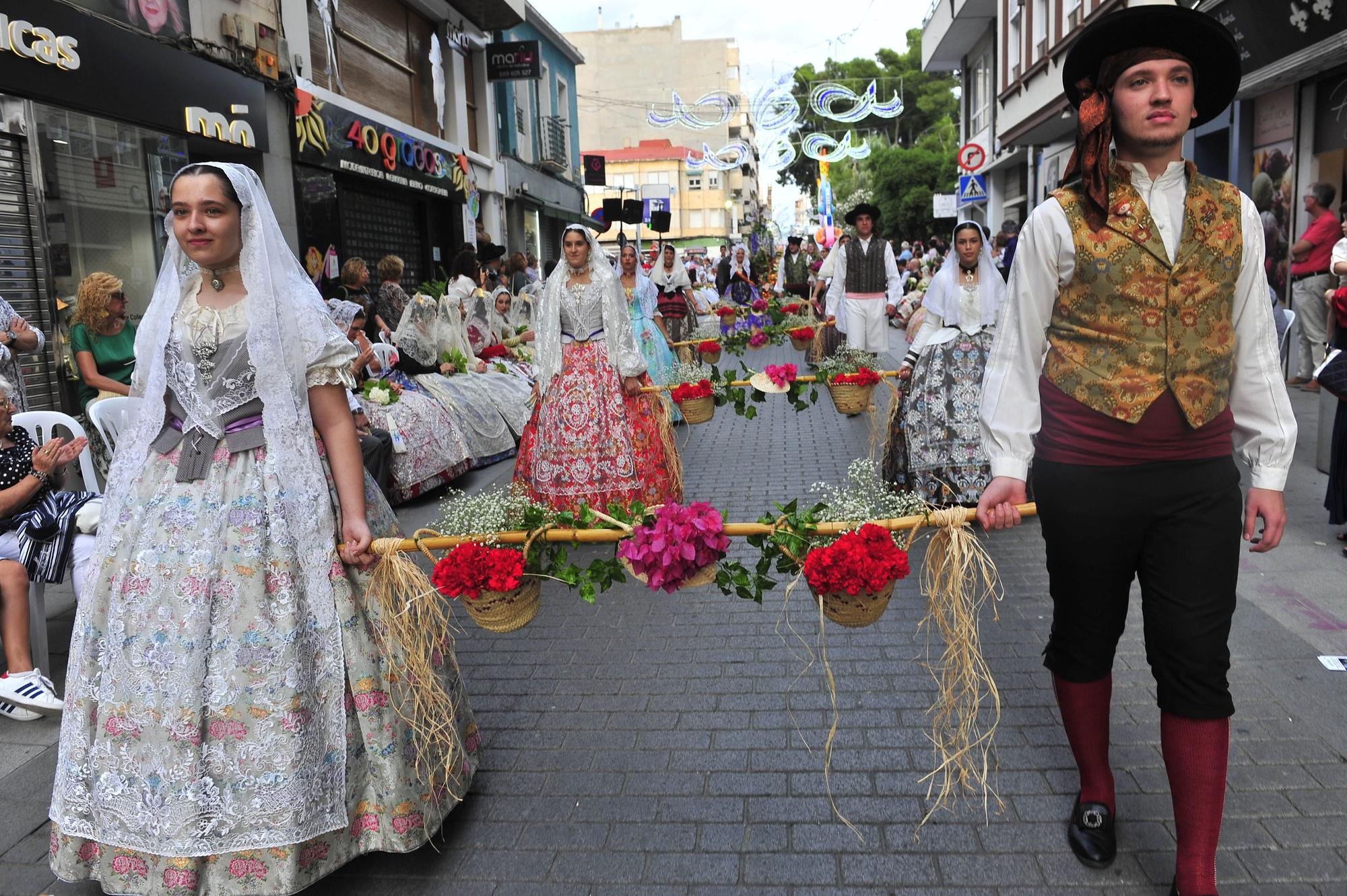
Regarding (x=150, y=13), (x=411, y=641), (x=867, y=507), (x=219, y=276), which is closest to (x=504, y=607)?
(x=411, y=641)

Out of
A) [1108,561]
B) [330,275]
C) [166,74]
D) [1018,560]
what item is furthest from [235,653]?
[330,275]

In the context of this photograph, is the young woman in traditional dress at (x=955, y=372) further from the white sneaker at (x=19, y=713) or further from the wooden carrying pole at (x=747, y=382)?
the white sneaker at (x=19, y=713)

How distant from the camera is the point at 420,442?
8438 mm

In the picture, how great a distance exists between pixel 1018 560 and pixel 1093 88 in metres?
3.71

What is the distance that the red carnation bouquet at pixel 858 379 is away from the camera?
7.16m

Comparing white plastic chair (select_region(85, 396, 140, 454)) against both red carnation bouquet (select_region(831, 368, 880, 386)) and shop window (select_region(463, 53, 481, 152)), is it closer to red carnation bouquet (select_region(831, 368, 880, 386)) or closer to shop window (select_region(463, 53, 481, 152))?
red carnation bouquet (select_region(831, 368, 880, 386))

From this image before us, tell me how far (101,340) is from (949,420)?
18.1 feet

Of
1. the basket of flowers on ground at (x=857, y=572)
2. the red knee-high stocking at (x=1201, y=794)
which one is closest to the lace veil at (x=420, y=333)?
the basket of flowers on ground at (x=857, y=572)

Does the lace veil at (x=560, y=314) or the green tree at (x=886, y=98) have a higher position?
the green tree at (x=886, y=98)

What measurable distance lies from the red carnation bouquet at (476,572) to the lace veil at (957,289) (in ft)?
14.9

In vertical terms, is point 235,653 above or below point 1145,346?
below

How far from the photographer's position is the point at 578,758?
3676 mm

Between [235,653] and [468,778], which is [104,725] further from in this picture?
[468,778]

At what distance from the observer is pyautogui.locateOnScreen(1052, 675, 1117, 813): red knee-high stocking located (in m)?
2.86
